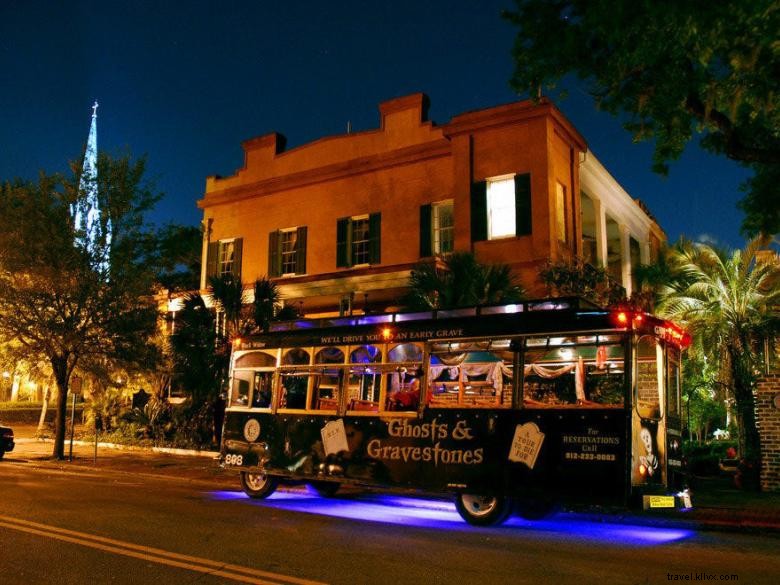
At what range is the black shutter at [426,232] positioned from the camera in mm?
22422

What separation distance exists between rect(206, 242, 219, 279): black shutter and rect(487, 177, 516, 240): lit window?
11629mm

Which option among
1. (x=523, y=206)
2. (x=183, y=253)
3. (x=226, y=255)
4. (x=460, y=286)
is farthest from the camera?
(x=183, y=253)

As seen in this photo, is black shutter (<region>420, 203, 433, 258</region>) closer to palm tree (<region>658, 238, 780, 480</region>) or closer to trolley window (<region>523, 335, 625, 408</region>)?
palm tree (<region>658, 238, 780, 480</region>)

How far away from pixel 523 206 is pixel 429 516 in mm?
11208

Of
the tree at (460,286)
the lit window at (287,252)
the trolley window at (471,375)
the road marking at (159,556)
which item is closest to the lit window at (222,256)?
the lit window at (287,252)

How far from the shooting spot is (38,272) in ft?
69.9

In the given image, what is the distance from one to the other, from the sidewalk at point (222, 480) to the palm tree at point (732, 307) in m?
1.93

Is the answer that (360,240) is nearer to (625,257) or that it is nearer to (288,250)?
(288,250)

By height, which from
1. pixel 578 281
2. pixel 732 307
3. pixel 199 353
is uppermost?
pixel 578 281

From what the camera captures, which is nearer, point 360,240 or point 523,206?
point 523,206

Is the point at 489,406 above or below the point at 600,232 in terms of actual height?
below

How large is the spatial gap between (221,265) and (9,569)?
21.2 m

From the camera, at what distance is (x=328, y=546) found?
858 centimetres

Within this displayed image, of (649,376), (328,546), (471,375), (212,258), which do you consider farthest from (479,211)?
(328,546)
